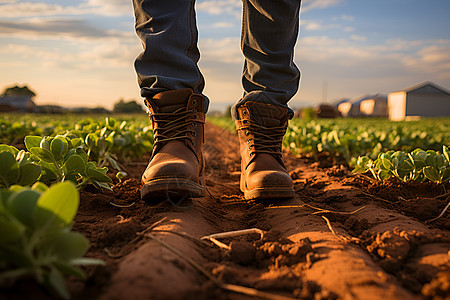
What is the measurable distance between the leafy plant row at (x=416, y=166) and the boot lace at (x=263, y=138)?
691 millimetres

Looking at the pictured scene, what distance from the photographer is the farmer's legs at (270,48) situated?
7.00 feet

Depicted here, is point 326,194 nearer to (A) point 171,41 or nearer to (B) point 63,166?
(A) point 171,41

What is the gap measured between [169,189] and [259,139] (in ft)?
2.42

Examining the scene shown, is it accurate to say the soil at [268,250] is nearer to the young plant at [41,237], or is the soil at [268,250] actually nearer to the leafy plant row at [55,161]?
the young plant at [41,237]

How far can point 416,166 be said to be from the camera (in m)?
2.20

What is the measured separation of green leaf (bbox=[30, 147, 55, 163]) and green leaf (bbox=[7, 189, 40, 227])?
857mm

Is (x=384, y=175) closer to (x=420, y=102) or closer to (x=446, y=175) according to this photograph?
(x=446, y=175)

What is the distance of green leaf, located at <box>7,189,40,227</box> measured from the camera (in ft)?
2.60

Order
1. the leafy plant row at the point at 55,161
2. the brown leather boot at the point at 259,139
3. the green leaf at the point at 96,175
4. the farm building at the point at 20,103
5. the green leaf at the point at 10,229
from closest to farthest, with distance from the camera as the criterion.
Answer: the green leaf at the point at 10,229 → the leafy plant row at the point at 55,161 → the green leaf at the point at 96,175 → the brown leather boot at the point at 259,139 → the farm building at the point at 20,103

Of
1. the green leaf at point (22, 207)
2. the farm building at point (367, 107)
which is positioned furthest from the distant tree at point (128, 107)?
the green leaf at point (22, 207)

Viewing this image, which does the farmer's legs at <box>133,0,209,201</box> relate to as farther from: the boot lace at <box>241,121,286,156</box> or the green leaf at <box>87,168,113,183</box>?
the boot lace at <box>241,121,286,156</box>

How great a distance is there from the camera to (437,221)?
1.62 m

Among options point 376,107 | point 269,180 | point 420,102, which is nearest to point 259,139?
point 269,180

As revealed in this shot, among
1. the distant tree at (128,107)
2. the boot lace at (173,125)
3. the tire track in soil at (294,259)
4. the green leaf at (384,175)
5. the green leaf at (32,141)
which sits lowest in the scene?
the tire track in soil at (294,259)
